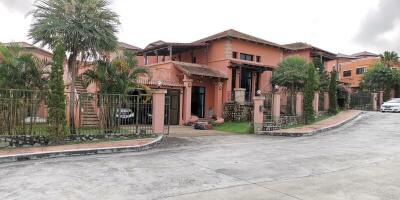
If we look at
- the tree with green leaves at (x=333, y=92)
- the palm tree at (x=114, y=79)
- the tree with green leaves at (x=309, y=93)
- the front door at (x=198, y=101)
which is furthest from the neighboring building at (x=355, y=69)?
the palm tree at (x=114, y=79)

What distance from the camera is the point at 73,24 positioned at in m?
14.5

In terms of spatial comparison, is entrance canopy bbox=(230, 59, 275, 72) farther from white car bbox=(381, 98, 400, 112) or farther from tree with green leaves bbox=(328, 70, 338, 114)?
white car bbox=(381, 98, 400, 112)

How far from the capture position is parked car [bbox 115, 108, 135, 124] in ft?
48.8

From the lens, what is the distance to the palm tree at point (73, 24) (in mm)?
14469

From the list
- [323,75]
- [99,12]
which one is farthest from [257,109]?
[323,75]

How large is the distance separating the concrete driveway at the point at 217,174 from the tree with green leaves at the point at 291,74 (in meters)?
12.7

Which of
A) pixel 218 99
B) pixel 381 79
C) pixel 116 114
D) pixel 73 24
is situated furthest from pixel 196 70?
pixel 381 79

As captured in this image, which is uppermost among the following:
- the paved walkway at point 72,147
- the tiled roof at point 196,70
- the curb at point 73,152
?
the tiled roof at point 196,70

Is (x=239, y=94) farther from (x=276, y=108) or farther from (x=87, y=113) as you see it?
(x=87, y=113)

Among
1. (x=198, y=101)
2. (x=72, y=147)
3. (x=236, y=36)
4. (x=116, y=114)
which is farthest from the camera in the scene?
(x=236, y=36)

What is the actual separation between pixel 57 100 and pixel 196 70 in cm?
1362

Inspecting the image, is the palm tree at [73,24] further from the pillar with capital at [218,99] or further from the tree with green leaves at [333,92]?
the tree with green leaves at [333,92]

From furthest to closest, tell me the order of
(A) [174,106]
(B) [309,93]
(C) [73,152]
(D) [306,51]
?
(D) [306,51]
(A) [174,106]
(B) [309,93]
(C) [73,152]

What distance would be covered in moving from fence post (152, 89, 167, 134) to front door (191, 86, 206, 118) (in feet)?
35.8
